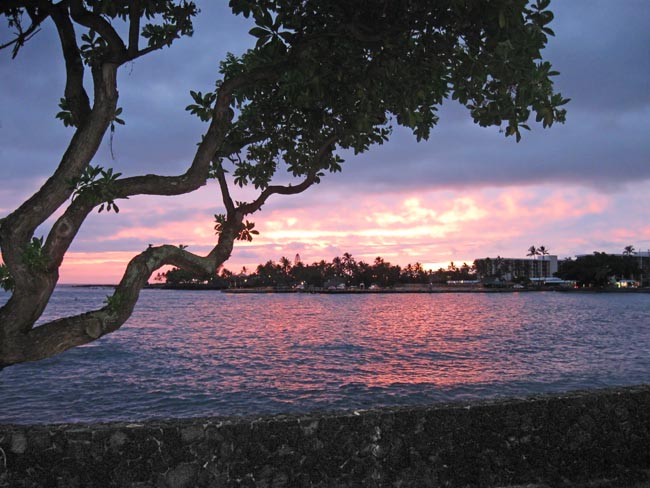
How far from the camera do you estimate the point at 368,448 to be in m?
6.79

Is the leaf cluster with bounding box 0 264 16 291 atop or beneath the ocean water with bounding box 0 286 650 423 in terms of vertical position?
atop

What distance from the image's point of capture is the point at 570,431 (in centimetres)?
731

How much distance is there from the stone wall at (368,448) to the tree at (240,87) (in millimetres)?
1594

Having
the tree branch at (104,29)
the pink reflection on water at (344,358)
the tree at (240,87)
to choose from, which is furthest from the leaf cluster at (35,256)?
the pink reflection on water at (344,358)

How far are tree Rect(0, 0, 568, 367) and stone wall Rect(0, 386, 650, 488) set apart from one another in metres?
1.59

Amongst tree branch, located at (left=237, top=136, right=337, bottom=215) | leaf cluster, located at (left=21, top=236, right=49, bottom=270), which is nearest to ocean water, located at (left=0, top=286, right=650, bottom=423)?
tree branch, located at (left=237, top=136, right=337, bottom=215)

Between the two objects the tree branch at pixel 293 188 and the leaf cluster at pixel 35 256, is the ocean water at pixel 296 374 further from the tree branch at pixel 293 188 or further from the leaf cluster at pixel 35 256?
the leaf cluster at pixel 35 256

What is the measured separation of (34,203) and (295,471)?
14.3 ft

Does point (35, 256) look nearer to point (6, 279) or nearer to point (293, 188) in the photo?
point (6, 279)

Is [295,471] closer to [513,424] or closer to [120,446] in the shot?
[120,446]

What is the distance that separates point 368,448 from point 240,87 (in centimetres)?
480

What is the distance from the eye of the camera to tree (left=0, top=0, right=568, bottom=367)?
5227 mm

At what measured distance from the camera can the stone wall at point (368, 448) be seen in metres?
6.25

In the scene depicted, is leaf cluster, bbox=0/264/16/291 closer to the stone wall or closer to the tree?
the tree
